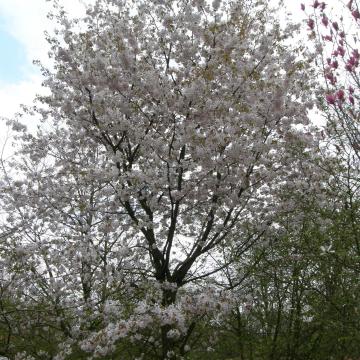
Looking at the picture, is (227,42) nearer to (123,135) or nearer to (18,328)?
(123,135)

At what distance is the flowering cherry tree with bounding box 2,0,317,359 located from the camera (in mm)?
7730

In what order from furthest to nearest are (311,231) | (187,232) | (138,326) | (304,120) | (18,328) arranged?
(187,232)
(304,120)
(18,328)
(311,231)
(138,326)

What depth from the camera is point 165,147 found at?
7988 millimetres

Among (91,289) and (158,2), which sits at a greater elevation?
(158,2)

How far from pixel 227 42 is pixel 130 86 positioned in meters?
1.97

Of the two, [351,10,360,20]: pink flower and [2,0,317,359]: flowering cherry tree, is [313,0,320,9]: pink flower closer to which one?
[351,10,360,20]: pink flower

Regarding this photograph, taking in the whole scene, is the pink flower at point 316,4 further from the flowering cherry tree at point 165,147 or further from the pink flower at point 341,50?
the flowering cherry tree at point 165,147

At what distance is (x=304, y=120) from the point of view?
29.0 feet

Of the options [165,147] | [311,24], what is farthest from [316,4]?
[165,147]

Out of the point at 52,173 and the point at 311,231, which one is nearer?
the point at 311,231

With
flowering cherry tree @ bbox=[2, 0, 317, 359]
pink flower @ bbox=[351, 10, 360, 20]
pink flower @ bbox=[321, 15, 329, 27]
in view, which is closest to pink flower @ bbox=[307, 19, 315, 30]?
pink flower @ bbox=[321, 15, 329, 27]

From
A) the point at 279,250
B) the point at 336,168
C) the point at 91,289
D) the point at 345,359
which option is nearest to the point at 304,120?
the point at 336,168

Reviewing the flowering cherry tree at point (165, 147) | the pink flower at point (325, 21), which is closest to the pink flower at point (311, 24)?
the pink flower at point (325, 21)

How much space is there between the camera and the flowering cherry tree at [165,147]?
7.73 metres
